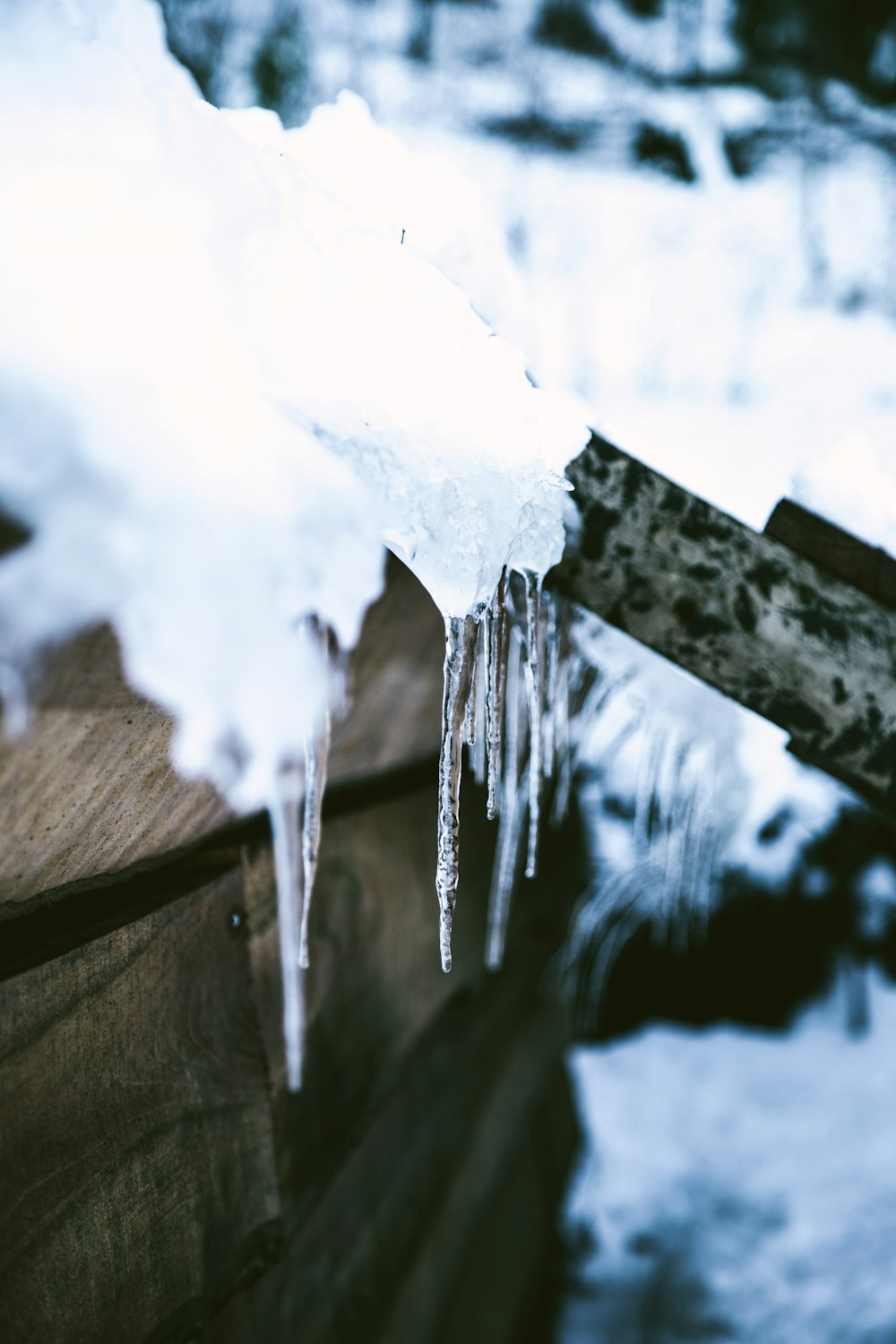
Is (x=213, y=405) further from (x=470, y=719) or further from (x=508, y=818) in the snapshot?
(x=508, y=818)

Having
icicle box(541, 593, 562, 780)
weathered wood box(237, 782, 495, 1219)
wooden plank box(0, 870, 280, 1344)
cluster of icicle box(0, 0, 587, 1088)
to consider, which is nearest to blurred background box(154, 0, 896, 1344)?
icicle box(541, 593, 562, 780)

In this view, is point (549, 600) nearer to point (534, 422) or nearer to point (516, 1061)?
point (534, 422)

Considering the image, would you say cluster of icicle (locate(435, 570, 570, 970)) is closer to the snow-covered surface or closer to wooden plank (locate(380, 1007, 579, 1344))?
wooden plank (locate(380, 1007, 579, 1344))

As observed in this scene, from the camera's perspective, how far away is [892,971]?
633cm

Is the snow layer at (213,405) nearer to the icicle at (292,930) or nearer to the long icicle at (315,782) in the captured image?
the long icicle at (315,782)

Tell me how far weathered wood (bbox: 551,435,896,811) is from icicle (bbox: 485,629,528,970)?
1.20ft

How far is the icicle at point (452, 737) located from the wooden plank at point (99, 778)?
26 cm

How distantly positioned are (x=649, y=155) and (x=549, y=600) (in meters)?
7.60

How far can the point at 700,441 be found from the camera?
158 inches

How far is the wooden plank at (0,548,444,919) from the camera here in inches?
30.5

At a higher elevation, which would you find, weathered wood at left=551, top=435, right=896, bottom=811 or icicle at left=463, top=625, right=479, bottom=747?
weathered wood at left=551, top=435, right=896, bottom=811

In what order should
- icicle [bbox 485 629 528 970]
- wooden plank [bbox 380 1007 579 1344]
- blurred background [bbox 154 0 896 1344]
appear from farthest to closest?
blurred background [bbox 154 0 896 1344] < wooden plank [bbox 380 1007 579 1344] < icicle [bbox 485 629 528 970]

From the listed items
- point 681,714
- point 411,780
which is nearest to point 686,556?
point 681,714

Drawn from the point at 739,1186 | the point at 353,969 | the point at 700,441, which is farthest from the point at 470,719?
the point at 739,1186
